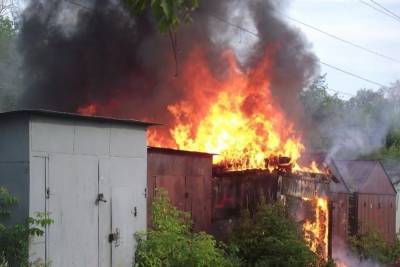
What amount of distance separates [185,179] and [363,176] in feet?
31.4

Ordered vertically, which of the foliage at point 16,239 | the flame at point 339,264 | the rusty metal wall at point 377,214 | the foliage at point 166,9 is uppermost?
the foliage at point 166,9

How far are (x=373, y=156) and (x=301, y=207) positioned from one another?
63.3 ft

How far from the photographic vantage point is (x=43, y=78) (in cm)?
1727

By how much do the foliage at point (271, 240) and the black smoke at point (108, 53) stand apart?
18.6ft

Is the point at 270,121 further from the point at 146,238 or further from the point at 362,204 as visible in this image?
the point at 146,238

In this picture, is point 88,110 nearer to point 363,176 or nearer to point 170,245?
point 170,245

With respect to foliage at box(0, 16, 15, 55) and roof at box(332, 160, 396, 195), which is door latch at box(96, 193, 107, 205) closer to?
roof at box(332, 160, 396, 195)

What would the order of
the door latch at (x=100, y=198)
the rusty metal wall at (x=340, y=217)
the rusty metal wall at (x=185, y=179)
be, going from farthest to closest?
the rusty metal wall at (x=340, y=217), the rusty metal wall at (x=185, y=179), the door latch at (x=100, y=198)

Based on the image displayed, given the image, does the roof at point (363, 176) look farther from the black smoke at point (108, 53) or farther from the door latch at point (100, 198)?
the door latch at point (100, 198)

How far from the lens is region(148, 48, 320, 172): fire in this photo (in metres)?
16.0

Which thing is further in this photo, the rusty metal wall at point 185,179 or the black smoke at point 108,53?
the black smoke at point 108,53

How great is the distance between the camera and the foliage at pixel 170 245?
32.8 feet

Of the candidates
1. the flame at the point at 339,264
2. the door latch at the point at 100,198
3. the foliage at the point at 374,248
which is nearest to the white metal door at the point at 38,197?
the door latch at the point at 100,198

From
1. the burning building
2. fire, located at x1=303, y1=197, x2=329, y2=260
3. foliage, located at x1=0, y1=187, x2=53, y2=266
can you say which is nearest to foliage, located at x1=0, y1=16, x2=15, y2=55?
the burning building
